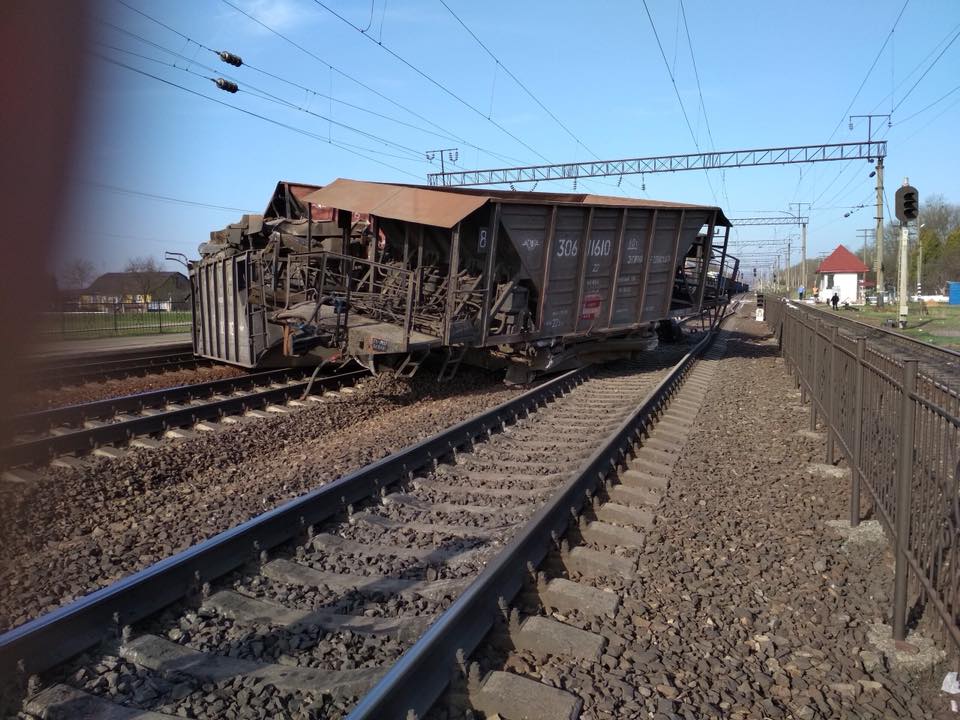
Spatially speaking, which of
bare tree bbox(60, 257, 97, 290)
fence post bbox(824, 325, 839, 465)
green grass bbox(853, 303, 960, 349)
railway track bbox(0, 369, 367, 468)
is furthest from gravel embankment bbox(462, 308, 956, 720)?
green grass bbox(853, 303, 960, 349)

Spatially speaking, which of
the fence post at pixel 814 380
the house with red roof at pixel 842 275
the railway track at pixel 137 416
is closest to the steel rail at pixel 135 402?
the railway track at pixel 137 416

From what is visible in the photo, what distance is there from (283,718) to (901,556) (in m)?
3.11

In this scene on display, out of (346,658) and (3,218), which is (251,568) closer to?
(346,658)

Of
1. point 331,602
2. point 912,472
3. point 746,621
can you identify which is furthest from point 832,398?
point 331,602

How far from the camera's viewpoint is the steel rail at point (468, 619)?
2650 mm

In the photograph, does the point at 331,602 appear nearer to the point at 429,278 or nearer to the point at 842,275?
the point at 429,278

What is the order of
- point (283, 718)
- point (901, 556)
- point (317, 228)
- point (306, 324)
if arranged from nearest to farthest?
point (283, 718), point (901, 556), point (306, 324), point (317, 228)

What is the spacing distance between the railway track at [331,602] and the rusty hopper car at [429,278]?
4.17m

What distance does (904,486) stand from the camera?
3.71 metres

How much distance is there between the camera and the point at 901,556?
3.61 m

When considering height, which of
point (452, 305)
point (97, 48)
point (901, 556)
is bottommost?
point (901, 556)

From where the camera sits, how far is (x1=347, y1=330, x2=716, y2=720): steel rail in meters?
2.65

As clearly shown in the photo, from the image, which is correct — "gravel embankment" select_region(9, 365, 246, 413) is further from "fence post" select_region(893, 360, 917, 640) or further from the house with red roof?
the house with red roof

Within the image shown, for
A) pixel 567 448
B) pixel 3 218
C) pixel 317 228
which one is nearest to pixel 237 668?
pixel 3 218
